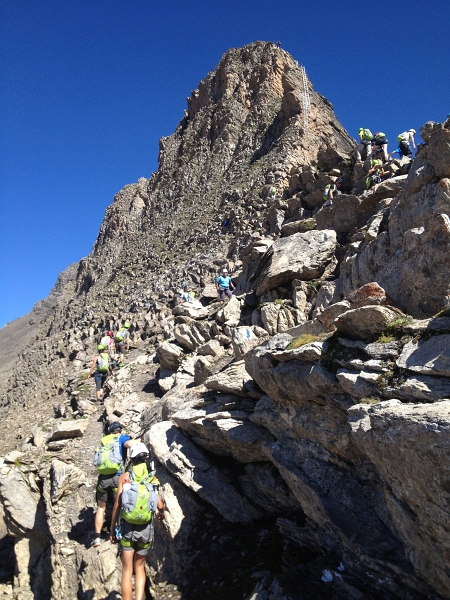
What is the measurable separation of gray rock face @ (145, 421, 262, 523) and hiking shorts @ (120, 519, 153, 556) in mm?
1973

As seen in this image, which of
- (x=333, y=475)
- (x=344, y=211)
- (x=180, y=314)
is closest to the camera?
(x=333, y=475)

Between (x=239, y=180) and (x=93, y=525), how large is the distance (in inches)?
1768

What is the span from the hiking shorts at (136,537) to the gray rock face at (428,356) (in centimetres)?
501

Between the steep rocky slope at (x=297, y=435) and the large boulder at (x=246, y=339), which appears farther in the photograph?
the large boulder at (x=246, y=339)

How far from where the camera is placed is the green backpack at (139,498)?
21.0ft

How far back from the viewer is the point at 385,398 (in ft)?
18.3

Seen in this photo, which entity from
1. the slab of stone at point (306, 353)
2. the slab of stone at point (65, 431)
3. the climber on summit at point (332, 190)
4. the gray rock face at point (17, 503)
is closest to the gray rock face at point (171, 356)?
the slab of stone at point (65, 431)

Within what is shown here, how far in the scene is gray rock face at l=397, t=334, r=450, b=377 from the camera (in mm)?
5027

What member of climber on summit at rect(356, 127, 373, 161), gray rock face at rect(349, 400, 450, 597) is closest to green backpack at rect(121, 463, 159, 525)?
gray rock face at rect(349, 400, 450, 597)

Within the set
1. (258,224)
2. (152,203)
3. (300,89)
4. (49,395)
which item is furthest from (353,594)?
(152,203)

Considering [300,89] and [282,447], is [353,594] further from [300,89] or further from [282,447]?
Answer: [300,89]

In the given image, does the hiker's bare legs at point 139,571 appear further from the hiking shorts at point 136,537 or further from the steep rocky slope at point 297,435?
the steep rocky slope at point 297,435

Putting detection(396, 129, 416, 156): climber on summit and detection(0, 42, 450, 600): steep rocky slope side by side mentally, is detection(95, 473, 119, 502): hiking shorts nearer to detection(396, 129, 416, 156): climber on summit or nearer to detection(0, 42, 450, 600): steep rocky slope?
detection(0, 42, 450, 600): steep rocky slope

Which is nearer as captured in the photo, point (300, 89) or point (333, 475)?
point (333, 475)
